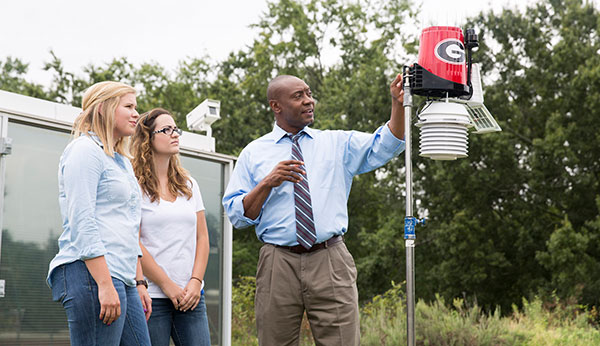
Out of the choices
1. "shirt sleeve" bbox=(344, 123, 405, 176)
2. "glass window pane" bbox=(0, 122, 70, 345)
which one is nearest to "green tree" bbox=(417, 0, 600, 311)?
"glass window pane" bbox=(0, 122, 70, 345)

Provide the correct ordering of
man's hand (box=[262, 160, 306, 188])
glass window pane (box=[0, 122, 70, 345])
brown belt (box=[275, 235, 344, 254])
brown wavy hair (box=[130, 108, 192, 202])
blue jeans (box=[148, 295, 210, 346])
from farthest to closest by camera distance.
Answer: glass window pane (box=[0, 122, 70, 345]) < brown wavy hair (box=[130, 108, 192, 202]) < blue jeans (box=[148, 295, 210, 346]) < brown belt (box=[275, 235, 344, 254]) < man's hand (box=[262, 160, 306, 188])

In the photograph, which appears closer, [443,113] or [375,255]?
[443,113]

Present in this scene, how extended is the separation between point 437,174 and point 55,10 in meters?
13.4

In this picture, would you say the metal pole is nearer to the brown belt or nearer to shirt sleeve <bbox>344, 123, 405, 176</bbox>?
shirt sleeve <bbox>344, 123, 405, 176</bbox>

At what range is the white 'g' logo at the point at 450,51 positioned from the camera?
9.58 ft

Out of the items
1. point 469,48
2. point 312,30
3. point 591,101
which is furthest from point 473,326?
point 312,30

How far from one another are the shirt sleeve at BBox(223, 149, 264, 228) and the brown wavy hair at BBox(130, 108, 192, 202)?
288mm

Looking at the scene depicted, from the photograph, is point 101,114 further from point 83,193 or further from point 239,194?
point 239,194

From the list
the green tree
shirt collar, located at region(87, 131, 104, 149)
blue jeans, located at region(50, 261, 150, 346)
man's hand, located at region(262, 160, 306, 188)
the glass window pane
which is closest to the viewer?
blue jeans, located at region(50, 261, 150, 346)

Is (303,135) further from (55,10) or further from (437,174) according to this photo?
(55,10)

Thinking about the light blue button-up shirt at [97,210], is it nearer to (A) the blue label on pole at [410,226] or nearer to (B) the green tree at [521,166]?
(A) the blue label on pole at [410,226]

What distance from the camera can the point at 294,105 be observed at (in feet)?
10.0

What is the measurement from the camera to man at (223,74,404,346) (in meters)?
2.81

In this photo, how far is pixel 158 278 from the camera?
119 inches
